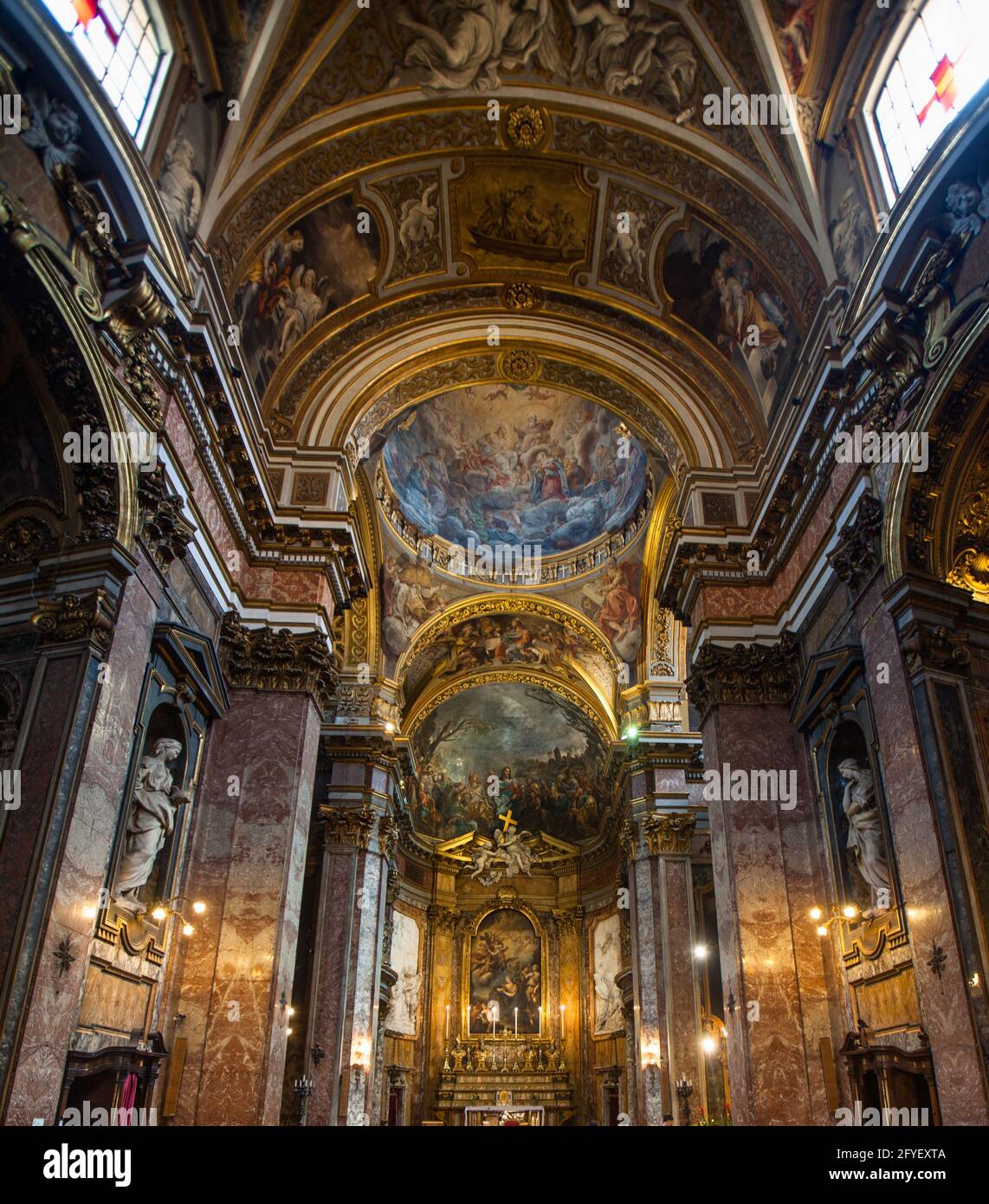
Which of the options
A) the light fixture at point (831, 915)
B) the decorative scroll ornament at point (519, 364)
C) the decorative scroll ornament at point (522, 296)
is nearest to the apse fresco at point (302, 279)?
the decorative scroll ornament at point (522, 296)

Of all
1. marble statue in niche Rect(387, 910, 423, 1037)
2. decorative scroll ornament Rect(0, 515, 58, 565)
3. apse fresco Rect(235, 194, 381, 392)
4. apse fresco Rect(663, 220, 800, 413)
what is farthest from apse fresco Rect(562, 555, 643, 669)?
decorative scroll ornament Rect(0, 515, 58, 565)

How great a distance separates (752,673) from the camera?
547 inches

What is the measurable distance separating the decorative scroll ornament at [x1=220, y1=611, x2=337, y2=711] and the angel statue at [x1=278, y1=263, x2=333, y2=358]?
17.4 feet

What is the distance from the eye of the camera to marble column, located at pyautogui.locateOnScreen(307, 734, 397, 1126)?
18672 millimetres

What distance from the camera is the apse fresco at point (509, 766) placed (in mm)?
30953

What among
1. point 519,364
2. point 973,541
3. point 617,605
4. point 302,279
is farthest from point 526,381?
point 973,541

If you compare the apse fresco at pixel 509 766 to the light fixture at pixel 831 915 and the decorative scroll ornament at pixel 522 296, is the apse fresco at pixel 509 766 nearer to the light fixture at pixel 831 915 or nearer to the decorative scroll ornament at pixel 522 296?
the decorative scroll ornament at pixel 522 296

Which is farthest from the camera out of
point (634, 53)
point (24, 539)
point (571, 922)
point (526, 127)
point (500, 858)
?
point (571, 922)

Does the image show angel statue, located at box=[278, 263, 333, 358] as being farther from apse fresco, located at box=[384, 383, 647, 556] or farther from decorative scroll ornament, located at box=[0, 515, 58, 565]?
apse fresco, located at box=[384, 383, 647, 556]

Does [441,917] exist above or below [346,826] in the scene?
above

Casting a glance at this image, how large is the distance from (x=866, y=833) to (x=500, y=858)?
71.0 ft

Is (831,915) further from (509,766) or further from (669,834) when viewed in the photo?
(509,766)

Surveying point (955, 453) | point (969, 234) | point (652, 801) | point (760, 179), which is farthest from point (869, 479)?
point (652, 801)

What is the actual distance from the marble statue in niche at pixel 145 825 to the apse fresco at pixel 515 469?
14.7m
